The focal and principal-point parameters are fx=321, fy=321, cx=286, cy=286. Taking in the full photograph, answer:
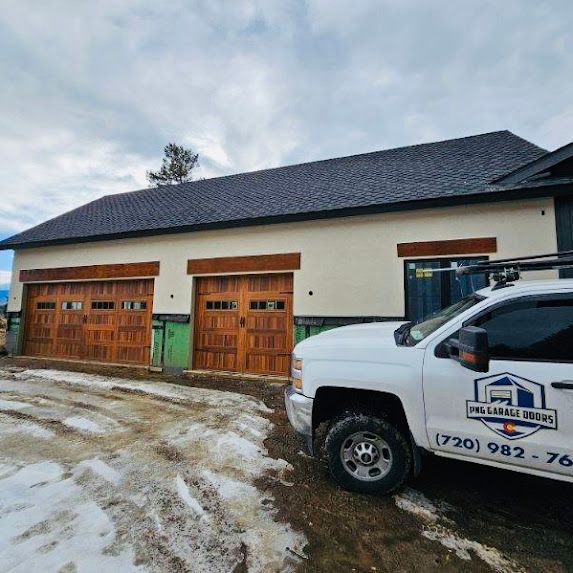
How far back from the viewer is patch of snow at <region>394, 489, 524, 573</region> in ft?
6.98

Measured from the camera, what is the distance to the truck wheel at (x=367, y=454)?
9.12 ft

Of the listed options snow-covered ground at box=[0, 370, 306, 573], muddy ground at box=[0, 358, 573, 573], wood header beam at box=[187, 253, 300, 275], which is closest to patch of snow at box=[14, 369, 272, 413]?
snow-covered ground at box=[0, 370, 306, 573]

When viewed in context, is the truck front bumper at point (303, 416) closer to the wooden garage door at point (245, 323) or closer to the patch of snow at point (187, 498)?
the patch of snow at point (187, 498)

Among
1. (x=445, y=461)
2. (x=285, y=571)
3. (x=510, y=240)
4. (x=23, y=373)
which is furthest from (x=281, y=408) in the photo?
(x=23, y=373)

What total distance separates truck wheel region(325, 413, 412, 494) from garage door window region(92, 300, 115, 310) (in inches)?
339

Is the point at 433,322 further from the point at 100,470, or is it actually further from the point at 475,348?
the point at 100,470

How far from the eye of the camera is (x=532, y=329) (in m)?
2.49

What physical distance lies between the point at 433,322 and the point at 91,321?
9.84 m

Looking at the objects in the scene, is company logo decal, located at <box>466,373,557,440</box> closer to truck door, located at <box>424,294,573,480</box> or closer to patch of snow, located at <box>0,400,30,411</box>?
truck door, located at <box>424,294,573,480</box>

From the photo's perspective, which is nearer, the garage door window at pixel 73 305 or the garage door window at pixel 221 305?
the garage door window at pixel 221 305

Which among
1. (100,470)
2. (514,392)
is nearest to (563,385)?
(514,392)

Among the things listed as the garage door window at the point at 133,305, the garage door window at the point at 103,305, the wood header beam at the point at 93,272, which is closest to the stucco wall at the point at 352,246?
the wood header beam at the point at 93,272

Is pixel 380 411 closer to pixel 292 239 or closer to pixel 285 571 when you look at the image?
pixel 285 571

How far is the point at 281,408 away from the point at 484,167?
7.24 metres
